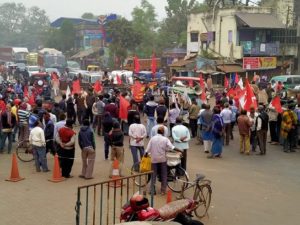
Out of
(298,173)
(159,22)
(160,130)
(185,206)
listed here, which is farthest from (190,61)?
(185,206)

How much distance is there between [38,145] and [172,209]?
5696mm

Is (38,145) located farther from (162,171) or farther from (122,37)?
(122,37)

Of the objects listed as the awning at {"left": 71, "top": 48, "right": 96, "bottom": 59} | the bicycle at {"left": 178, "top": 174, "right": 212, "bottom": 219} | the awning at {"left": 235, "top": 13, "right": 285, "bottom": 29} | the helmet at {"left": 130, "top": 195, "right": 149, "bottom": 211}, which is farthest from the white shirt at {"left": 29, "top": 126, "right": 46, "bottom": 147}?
the awning at {"left": 71, "top": 48, "right": 96, "bottom": 59}

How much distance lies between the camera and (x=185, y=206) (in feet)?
25.5

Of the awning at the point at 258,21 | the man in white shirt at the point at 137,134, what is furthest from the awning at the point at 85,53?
the man in white shirt at the point at 137,134

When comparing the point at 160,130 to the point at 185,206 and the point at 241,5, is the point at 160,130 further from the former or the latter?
the point at 241,5

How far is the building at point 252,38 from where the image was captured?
40.0 meters

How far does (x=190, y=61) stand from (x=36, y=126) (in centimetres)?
2853

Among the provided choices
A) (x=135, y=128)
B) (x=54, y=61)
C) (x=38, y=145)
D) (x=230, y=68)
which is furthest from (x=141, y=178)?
(x=54, y=61)

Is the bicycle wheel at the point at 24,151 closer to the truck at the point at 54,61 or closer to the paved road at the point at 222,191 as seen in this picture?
the paved road at the point at 222,191

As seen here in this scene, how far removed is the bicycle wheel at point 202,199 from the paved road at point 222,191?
177 mm

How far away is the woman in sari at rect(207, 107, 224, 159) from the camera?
14.0 m

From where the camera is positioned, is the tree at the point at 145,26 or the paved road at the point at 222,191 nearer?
the paved road at the point at 222,191

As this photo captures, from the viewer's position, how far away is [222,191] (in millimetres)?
10977
